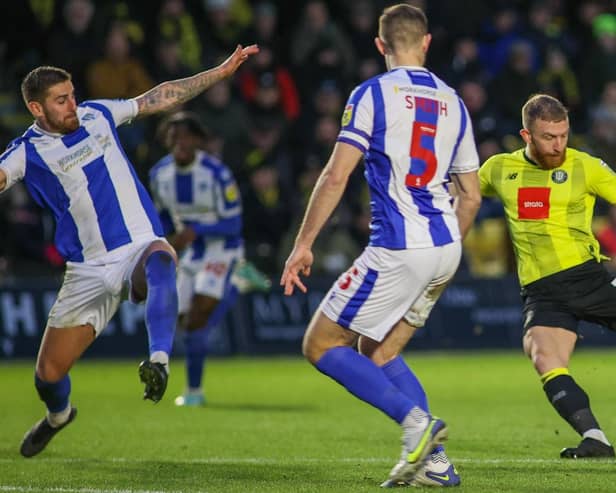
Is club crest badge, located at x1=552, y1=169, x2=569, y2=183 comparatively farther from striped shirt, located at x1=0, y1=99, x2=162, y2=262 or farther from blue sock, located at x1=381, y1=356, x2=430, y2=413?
striped shirt, located at x1=0, y1=99, x2=162, y2=262

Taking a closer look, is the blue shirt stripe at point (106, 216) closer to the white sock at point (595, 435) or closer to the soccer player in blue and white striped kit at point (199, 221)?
the white sock at point (595, 435)

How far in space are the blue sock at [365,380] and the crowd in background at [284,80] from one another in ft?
32.3

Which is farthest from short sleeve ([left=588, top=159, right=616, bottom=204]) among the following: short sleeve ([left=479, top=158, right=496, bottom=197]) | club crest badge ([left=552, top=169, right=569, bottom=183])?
short sleeve ([left=479, top=158, right=496, bottom=197])

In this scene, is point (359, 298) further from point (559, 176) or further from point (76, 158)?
point (76, 158)

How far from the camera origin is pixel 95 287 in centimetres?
841

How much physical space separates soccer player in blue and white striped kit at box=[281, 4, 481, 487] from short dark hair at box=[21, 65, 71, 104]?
2143 millimetres

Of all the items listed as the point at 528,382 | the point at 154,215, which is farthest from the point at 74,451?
the point at 528,382

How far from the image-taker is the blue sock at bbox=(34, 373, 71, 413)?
861 centimetres

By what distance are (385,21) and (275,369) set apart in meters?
9.20

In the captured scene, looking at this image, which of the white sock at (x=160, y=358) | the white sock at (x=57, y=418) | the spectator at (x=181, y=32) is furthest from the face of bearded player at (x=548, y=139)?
the spectator at (x=181, y=32)

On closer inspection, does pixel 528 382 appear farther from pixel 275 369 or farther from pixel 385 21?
pixel 385 21

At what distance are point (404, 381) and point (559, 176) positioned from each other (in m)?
2.00

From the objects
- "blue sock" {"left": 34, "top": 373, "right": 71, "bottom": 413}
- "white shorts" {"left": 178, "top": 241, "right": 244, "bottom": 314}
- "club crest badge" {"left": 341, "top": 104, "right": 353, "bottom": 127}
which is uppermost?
"club crest badge" {"left": 341, "top": 104, "right": 353, "bottom": 127}

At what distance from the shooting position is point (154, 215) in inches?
341
